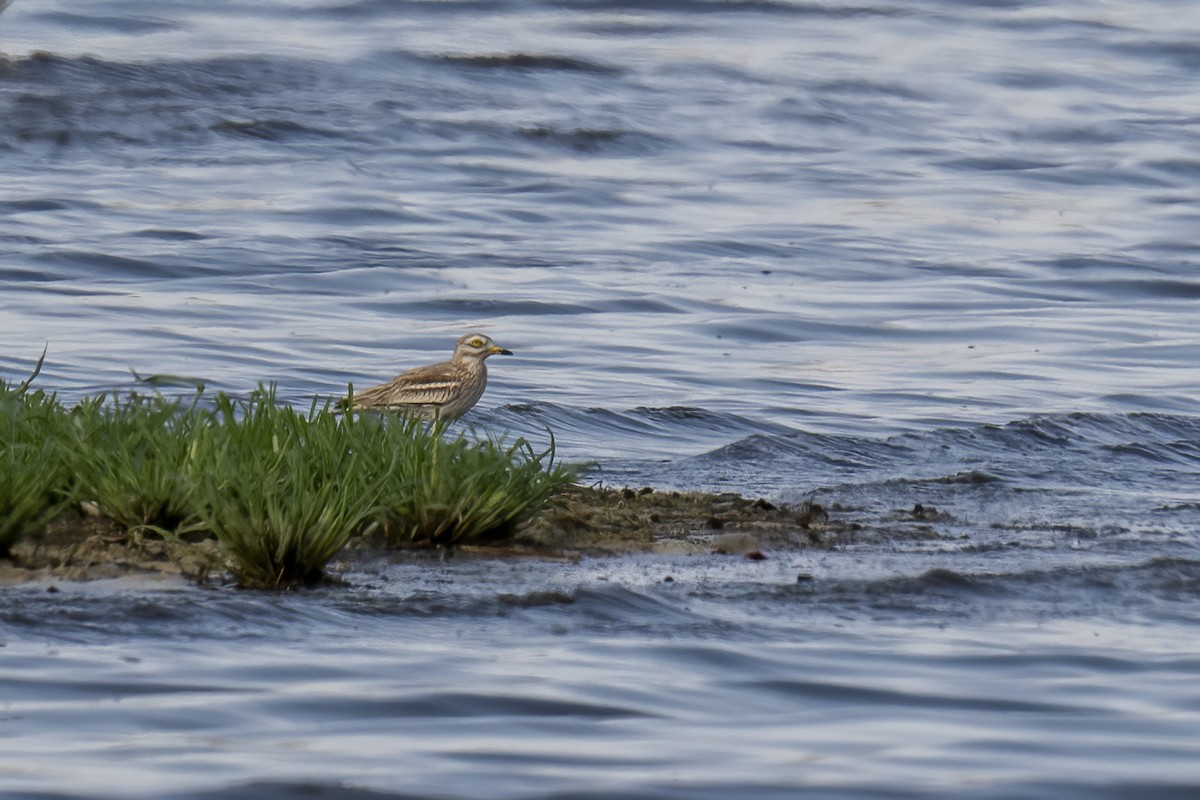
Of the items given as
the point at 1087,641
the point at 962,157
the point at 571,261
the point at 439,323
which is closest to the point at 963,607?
the point at 1087,641

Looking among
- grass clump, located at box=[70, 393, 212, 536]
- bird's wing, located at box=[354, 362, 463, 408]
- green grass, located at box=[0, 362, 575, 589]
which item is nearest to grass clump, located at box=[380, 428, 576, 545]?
green grass, located at box=[0, 362, 575, 589]

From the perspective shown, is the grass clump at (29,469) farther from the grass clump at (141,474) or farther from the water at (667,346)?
the water at (667,346)

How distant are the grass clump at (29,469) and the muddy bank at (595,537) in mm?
79

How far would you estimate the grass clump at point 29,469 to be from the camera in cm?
704

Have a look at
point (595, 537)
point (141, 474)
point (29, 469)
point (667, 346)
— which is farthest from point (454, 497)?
point (667, 346)

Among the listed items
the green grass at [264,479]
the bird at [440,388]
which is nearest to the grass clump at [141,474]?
the green grass at [264,479]

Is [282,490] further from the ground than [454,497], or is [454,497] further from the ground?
[282,490]

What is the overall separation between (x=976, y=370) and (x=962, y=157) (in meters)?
12.0

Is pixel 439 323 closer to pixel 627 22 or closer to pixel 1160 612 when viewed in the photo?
pixel 1160 612

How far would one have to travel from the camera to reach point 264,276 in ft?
58.1

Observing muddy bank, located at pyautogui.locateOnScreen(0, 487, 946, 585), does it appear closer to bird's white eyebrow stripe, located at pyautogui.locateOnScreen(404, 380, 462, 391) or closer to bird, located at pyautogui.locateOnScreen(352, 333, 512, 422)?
bird, located at pyautogui.locateOnScreen(352, 333, 512, 422)

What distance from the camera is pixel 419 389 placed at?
11297mm

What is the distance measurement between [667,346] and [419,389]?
475 centimetres

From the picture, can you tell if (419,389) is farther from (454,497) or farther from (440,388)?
(454,497)
